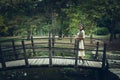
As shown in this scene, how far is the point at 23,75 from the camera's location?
2062cm

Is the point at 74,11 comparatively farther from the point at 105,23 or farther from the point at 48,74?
the point at 48,74

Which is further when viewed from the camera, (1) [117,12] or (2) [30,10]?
(2) [30,10]

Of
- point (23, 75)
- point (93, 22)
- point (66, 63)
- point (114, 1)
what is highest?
point (114, 1)

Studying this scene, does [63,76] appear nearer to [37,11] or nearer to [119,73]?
Result: [119,73]

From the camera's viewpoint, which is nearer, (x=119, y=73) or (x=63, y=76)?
(x=119, y=73)

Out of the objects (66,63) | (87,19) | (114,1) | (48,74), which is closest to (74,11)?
(87,19)

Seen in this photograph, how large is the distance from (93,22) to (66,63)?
65.5ft

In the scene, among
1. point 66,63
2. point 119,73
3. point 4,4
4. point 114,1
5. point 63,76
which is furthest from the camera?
point 4,4

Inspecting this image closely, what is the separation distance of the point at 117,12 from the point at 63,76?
16.9 meters

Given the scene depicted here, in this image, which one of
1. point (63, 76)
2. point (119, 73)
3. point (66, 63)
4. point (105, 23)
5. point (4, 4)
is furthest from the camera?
point (105, 23)

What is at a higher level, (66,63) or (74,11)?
(74,11)

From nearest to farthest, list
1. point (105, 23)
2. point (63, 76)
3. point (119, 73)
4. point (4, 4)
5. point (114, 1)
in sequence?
point (119, 73) < point (63, 76) < point (114, 1) < point (4, 4) < point (105, 23)

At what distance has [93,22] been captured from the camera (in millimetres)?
35000

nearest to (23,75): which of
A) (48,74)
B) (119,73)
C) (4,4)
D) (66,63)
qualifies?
(48,74)
